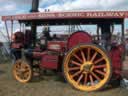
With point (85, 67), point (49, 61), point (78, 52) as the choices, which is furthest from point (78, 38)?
point (49, 61)

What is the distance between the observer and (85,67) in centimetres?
898

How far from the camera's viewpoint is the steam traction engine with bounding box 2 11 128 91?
29.1ft

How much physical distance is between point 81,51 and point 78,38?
39 cm

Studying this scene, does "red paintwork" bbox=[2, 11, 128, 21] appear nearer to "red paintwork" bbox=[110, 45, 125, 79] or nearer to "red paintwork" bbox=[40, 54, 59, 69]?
"red paintwork" bbox=[110, 45, 125, 79]

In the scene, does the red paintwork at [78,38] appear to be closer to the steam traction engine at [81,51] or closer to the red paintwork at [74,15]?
the steam traction engine at [81,51]

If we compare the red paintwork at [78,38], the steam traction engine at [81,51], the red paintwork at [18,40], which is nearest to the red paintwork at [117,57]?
the steam traction engine at [81,51]

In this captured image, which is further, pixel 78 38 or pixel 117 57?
pixel 78 38

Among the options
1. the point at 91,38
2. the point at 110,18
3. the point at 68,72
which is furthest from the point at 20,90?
the point at 110,18

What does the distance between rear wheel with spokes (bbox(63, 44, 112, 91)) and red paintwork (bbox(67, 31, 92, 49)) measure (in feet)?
0.96

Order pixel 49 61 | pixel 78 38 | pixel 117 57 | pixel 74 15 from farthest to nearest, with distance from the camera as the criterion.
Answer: pixel 49 61
pixel 74 15
pixel 78 38
pixel 117 57

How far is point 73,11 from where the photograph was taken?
9352mm

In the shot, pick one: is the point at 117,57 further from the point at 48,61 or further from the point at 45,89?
the point at 45,89

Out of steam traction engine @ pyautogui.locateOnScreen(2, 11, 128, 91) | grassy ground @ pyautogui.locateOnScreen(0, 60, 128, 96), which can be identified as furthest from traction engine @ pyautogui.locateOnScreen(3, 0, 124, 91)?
grassy ground @ pyautogui.locateOnScreen(0, 60, 128, 96)

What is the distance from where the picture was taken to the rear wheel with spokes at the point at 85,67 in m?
8.86
